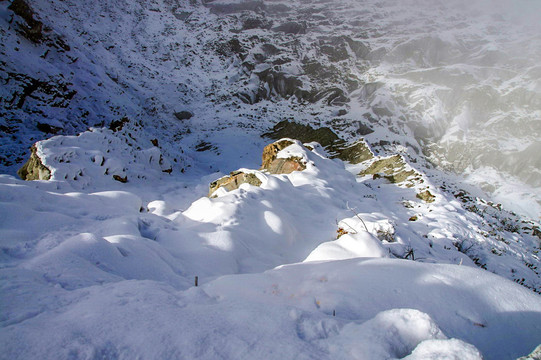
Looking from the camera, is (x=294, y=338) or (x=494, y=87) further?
(x=494, y=87)

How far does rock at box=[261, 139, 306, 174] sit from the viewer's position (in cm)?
1128

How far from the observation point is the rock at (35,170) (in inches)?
301

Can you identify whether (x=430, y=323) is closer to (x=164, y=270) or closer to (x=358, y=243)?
(x=358, y=243)

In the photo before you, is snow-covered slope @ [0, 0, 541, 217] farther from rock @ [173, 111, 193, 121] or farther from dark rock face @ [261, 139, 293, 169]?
dark rock face @ [261, 139, 293, 169]

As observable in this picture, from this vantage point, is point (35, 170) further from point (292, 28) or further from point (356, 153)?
point (292, 28)

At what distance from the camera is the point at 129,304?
4.97ft

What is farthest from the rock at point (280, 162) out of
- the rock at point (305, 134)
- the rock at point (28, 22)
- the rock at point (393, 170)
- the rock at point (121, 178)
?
the rock at point (28, 22)

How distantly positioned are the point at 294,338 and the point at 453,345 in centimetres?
73

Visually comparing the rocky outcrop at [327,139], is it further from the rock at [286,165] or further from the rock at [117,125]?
the rock at [117,125]

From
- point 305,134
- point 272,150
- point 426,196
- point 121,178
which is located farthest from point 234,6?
point 426,196

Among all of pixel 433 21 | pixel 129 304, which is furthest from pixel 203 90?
Answer: pixel 433 21

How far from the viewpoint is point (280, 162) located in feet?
39.4

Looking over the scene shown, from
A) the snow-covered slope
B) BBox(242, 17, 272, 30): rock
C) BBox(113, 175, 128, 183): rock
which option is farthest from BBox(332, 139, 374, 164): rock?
BBox(242, 17, 272, 30): rock

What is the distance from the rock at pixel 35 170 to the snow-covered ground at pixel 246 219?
0.77 ft
